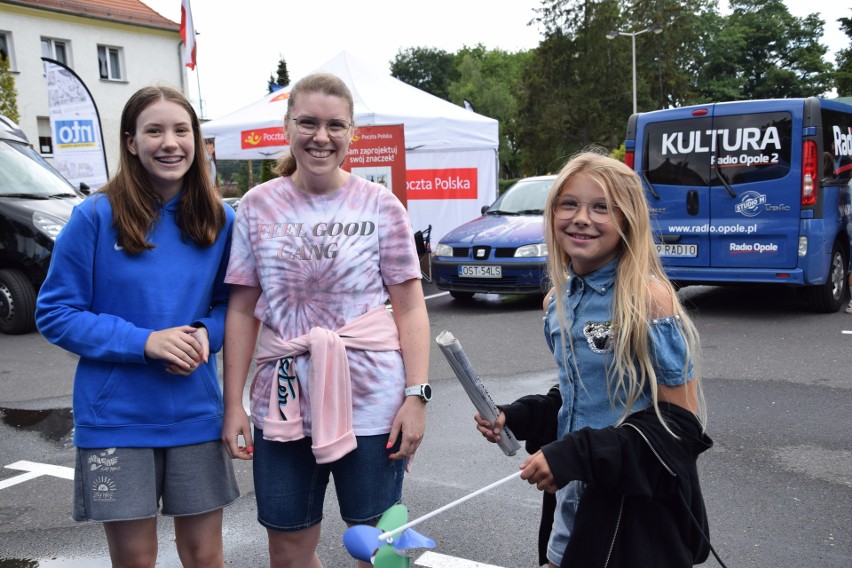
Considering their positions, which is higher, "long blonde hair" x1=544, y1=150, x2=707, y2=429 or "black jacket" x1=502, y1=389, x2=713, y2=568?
"long blonde hair" x1=544, y1=150, x2=707, y2=429

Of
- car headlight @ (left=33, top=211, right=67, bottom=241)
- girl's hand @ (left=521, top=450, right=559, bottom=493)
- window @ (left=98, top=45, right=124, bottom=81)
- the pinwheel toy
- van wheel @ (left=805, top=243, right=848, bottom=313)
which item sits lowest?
van wheel @ (left=805, top=243, right=848, bottom=313)

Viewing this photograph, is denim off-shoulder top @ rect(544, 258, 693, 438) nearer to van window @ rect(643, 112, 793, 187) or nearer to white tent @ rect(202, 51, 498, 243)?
van window @ rect(643, 112, 793, 187)

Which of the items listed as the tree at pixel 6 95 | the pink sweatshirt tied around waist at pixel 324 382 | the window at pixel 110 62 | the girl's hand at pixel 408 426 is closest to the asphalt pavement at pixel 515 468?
the girl's hand at pixel 408 426

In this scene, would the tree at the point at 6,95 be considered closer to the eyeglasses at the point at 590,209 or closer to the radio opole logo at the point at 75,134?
the radio opole logo at the point at 75,134

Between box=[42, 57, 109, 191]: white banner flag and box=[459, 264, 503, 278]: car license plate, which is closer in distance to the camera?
box=[459, 264, 503, 278]: car license plate

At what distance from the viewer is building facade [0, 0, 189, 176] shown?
29531 millimetres

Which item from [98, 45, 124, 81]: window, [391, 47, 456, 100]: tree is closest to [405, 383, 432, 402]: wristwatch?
[98, 45, 124, 81]: window

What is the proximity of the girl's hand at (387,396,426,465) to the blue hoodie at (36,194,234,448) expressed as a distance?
524mm

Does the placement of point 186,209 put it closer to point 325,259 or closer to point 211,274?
point 211,274

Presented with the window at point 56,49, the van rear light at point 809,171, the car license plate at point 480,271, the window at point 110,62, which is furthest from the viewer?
the window at point 110,62

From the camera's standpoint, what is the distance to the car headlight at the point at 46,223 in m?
8.55

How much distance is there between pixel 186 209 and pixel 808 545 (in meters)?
2.83

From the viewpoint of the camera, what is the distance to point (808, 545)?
10.8ft

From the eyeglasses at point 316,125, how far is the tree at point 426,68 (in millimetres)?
81274
